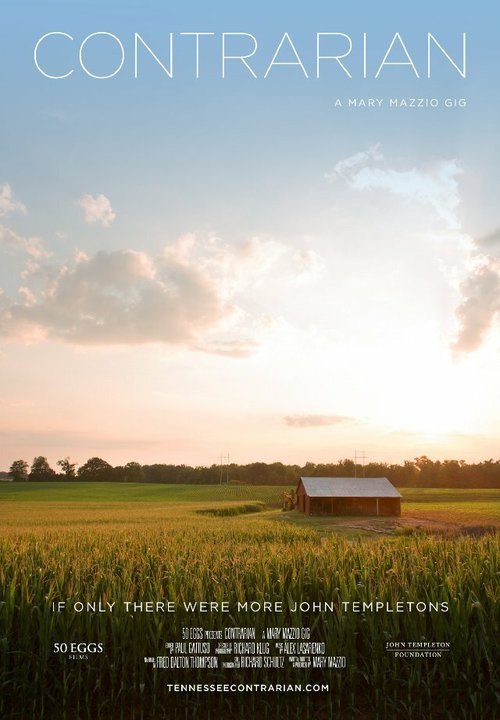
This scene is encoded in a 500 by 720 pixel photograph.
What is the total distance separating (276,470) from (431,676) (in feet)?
259

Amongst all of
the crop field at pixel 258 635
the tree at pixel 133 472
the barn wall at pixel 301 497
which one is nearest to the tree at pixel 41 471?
the tree at pixel 133 472

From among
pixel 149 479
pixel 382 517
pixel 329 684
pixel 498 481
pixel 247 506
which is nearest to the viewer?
pixel 329 684

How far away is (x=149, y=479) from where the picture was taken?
320ft

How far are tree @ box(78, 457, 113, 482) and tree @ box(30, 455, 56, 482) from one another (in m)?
7.85

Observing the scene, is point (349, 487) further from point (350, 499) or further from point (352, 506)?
point (352, 506)

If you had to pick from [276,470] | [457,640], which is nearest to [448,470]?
[276,470]

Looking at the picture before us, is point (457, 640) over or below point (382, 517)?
over

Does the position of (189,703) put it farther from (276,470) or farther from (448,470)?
(448,470)

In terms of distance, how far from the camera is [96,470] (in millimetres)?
104438

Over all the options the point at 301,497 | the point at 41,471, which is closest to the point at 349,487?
the point at 301,497

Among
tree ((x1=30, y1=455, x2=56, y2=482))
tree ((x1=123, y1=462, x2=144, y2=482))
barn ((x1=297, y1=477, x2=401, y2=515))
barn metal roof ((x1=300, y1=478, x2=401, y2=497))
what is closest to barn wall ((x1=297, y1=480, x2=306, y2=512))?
barn ((x1=297, y1=477, x2=401, y2=515))

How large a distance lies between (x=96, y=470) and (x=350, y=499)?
2479 inches

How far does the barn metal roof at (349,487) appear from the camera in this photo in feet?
179

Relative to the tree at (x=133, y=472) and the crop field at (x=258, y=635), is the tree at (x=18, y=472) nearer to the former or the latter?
the tree at (x=133, y=472)
